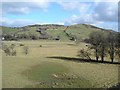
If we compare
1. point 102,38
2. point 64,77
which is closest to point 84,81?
point 64,77

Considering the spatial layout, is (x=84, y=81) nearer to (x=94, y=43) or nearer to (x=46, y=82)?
(x=46, y=82)

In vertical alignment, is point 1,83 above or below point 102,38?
below

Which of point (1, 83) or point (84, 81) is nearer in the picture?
point (1, 83)

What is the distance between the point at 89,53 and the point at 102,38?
6850mm

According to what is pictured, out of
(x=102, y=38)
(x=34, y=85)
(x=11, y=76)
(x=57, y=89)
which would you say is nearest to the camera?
(x=57, y=89)

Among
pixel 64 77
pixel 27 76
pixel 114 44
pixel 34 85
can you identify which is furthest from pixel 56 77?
pixel 114 44

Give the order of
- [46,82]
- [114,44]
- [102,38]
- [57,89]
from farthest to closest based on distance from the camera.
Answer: [102,38] < [114,44] < [46,82] < [57,89]

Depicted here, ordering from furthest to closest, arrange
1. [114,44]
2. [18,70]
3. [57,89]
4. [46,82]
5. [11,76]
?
[114,44] → [18,70] → [11,76] → [46,82] → [57,89]

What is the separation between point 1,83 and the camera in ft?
100

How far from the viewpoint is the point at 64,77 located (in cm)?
3734

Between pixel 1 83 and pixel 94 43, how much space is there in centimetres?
4563

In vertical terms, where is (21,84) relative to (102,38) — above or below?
below

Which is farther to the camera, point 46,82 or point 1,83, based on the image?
point 46,82

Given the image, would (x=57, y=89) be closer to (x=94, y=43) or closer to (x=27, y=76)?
(x=27, y=76)
